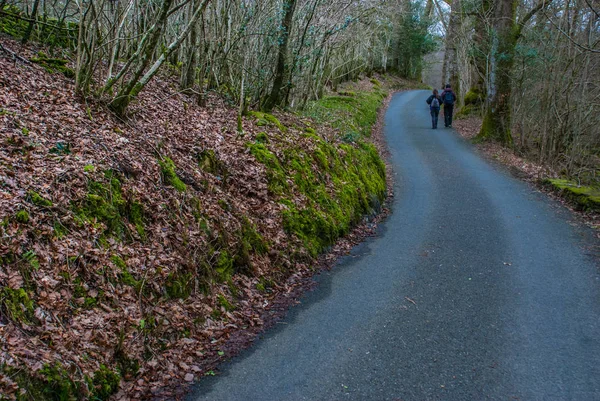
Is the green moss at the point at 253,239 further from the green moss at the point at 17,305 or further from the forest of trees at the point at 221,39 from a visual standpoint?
the forest of trees at the point at 221,39

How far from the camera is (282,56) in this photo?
12656mm

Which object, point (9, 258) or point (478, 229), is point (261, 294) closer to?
point (9, 258)

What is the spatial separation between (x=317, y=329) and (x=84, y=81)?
5.62 meters

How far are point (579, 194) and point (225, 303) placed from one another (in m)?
9.46

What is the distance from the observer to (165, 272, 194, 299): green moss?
5578 mm

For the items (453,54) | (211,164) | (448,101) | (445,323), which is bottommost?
(445,323)

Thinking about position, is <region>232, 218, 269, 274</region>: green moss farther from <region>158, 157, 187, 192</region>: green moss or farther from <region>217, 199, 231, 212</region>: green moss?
<region>158, 157, 187, 192</region>: green moss

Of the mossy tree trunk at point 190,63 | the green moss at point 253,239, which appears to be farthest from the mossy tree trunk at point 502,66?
the green moss at point 253,239

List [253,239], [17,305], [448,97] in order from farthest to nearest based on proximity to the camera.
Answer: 1. [448,97]
2. [253,239]
3. [17,305]

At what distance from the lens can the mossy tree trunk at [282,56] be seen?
478 inches

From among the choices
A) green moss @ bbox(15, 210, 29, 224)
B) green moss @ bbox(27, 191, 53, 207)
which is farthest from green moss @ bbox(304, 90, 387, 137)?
green moss @ bbox(15, 210, 29, 224)

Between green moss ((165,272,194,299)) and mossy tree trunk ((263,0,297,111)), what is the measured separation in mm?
8009

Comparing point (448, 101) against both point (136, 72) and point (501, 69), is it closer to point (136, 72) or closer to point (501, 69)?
point (501, 69)

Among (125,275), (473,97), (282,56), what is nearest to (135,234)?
(125,275)
